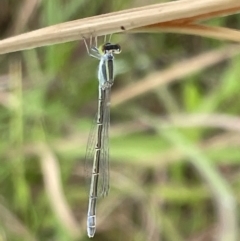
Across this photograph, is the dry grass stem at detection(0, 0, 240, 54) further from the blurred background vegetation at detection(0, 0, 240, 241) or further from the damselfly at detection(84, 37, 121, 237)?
the blurred background vegetation at detection(0, 0, 240, 241)

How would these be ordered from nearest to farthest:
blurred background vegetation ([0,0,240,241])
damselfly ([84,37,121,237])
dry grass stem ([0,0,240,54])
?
dry grass stem ([0,0,240,54]), damselfly ([84,37,121,237]), blurred background vegetation ([0,0,240,241])

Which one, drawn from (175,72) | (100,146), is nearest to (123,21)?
(100,146)

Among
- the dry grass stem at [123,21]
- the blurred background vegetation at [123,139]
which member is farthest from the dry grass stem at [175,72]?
the dry grass stem at [123,21]

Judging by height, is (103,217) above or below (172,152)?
below

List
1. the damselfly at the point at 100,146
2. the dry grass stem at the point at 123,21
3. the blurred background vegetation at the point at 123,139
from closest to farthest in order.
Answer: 1. the dry grass stem at the point at 123,21
2. the damselfly at the point at 100,146
3. the blurred background vegetation at the point at 123,139

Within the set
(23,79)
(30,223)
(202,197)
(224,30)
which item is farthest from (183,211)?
(224,30)

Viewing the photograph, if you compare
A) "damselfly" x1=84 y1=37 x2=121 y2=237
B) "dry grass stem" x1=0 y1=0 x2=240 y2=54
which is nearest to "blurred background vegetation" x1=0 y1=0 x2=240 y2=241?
"damselfly" x1=84 y1=37 x2=121 y2=237

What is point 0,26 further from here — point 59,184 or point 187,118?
point 187,118

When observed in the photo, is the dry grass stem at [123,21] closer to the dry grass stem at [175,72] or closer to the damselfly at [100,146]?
the damselfly at [100,146]
